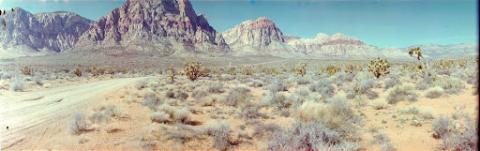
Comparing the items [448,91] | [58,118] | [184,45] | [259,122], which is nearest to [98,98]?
[58,118]

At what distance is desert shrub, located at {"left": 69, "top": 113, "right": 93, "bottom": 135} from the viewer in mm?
10926

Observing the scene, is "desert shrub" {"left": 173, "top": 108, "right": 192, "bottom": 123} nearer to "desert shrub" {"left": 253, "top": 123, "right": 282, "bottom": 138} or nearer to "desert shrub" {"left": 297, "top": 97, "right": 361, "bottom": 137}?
"desert shrub" {"left": 253, "top": 123, "right": 282, "bottom": 138}

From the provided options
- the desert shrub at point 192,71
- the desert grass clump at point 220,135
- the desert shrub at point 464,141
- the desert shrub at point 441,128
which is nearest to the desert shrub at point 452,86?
the desert shrub at point 441,128

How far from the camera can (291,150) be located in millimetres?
9484

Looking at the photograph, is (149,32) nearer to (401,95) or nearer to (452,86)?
(452,86)

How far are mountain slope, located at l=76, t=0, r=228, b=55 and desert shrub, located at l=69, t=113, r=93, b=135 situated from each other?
462 ft

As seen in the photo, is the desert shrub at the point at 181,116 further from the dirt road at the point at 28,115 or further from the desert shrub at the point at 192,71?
the desert shrub at the point at 192,71

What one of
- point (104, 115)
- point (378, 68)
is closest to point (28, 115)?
point (104, 115)

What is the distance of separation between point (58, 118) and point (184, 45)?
6109 inches

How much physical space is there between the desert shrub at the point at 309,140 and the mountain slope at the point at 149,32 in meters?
143

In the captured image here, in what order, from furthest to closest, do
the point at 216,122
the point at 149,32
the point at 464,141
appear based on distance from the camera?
the point at 149,32
the point at 216,122
the point at 464,141

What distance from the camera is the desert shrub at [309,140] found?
9.56m

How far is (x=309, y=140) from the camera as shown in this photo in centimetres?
988

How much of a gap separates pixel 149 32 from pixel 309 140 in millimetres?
165160
